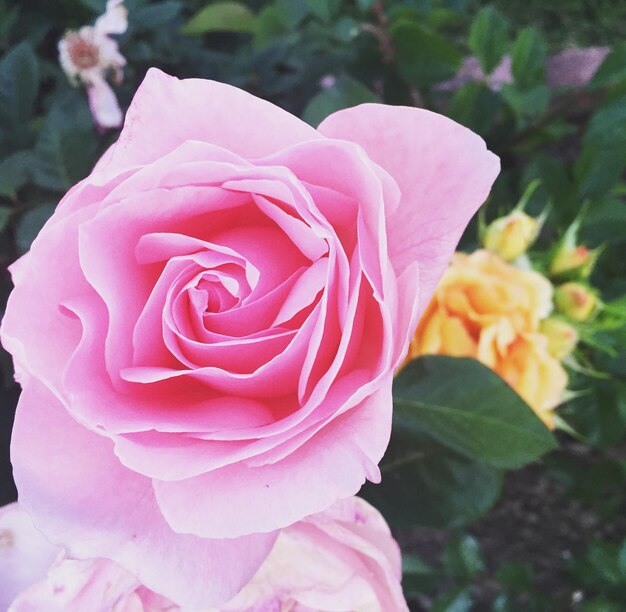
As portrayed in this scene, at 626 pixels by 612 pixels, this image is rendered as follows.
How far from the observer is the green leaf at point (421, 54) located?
597 mm

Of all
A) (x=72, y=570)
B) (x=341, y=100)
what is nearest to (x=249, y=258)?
(x=72, y=570)

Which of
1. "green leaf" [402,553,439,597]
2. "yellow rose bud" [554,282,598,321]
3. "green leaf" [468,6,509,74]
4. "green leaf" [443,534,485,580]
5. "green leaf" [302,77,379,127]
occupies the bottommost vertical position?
"green leaf" [402,553,439,597]

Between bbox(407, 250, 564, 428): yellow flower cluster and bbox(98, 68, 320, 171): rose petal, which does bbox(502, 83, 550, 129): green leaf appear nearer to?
bbox(407, 250, 564, 428): yellow flower cluster

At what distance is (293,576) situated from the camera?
0.33 meters

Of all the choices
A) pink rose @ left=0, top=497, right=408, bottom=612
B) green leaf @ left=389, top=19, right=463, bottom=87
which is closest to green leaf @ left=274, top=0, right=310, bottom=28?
green leaf @ left=389, top=19, right=463, bottom=87

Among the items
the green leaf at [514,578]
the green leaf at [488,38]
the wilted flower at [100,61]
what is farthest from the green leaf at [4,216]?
the green leaf at [514,578]

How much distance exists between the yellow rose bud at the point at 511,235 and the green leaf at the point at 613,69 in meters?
0.15

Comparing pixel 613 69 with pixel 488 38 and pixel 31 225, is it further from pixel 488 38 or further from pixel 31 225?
pixel 31 225

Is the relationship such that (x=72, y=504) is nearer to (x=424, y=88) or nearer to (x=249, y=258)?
(x=249, y=258)

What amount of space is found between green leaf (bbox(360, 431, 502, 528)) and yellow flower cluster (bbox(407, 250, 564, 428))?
6 centimetres

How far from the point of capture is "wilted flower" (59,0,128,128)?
0.56 metres

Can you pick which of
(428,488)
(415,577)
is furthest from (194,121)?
(415,577)

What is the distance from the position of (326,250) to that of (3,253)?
36 cm

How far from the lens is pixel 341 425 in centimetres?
26
